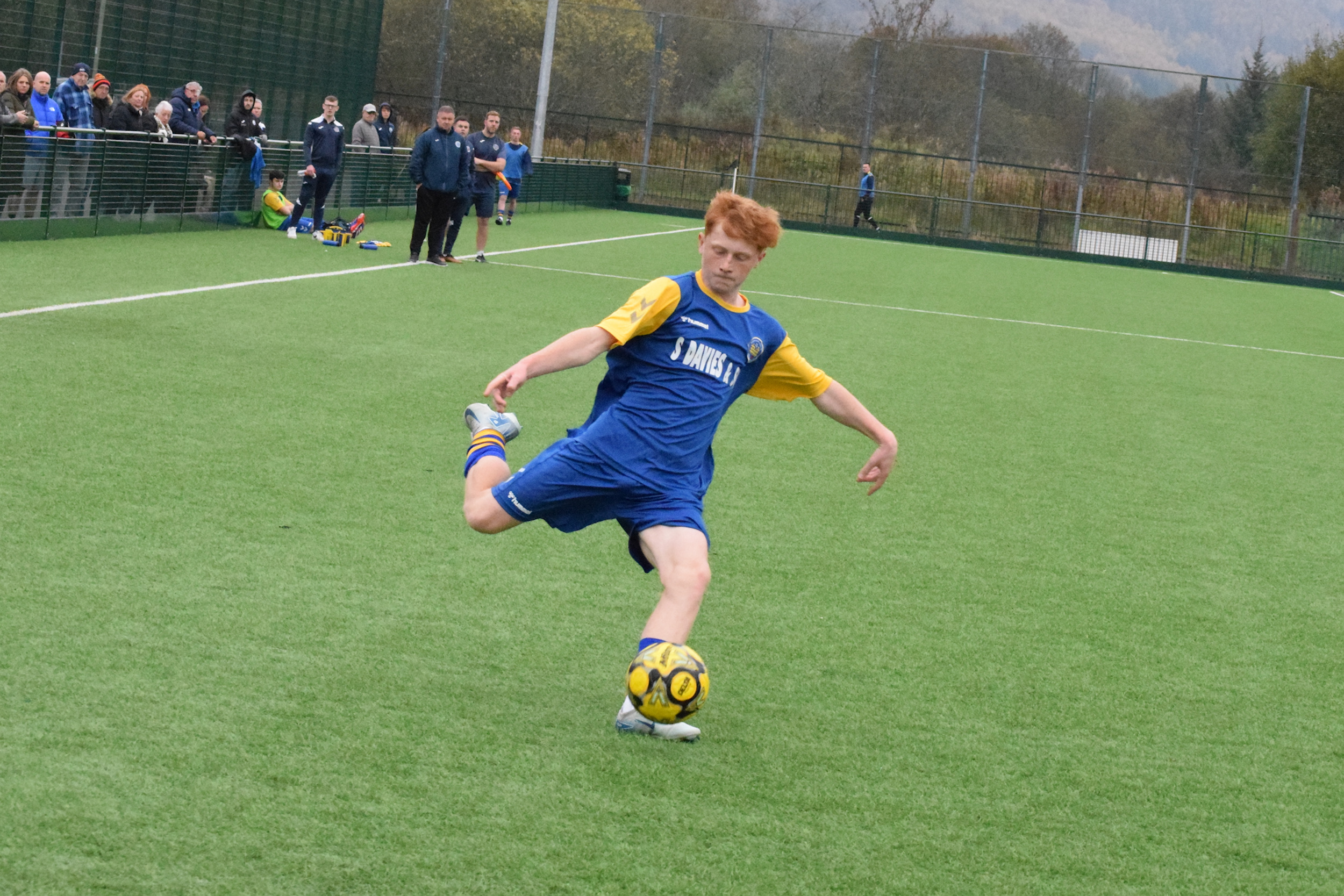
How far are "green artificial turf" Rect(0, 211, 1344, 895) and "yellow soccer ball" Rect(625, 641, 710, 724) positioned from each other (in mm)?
142

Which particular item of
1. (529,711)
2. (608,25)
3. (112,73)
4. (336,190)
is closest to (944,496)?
(529,711)

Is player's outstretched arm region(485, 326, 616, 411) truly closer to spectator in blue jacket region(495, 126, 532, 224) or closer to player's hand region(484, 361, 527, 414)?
player's hand region(484, 361, 527, 414)

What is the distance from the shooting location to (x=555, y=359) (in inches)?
176

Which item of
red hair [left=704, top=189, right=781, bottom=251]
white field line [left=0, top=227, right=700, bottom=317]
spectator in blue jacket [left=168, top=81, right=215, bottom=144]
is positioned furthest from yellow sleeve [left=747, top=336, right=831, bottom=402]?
spectator in blue jacket [left=168, top=81, right=215, bottom=144]

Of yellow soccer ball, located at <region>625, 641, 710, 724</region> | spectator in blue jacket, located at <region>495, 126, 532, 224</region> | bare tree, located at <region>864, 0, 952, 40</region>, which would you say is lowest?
yellow soccer ball, located at <region>625, 641, 710, 724</region>

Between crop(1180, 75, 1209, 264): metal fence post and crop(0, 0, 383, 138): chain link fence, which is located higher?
crop(1180, 75, 1209, 264): metal fence post

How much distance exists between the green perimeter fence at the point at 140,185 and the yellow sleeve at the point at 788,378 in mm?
13699

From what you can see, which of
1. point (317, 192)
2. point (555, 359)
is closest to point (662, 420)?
point (555, 359)

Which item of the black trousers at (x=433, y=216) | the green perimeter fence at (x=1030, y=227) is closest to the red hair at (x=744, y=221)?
the black trousers at (x=433, y=216)

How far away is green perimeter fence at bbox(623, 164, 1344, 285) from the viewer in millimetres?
40312

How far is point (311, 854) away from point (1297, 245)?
4073 centimetres

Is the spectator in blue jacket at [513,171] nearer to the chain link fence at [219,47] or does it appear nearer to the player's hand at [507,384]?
the chain link fence at [219,47]

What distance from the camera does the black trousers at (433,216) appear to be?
18578 mm

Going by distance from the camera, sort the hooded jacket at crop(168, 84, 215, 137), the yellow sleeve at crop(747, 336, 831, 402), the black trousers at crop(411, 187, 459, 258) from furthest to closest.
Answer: the hooded jacket at crop(168, 84, 215, 137) < the black trousers at crop(411, 187, 459, 258) < the yellow sleeve at crop(747, 336, 831, 402)
